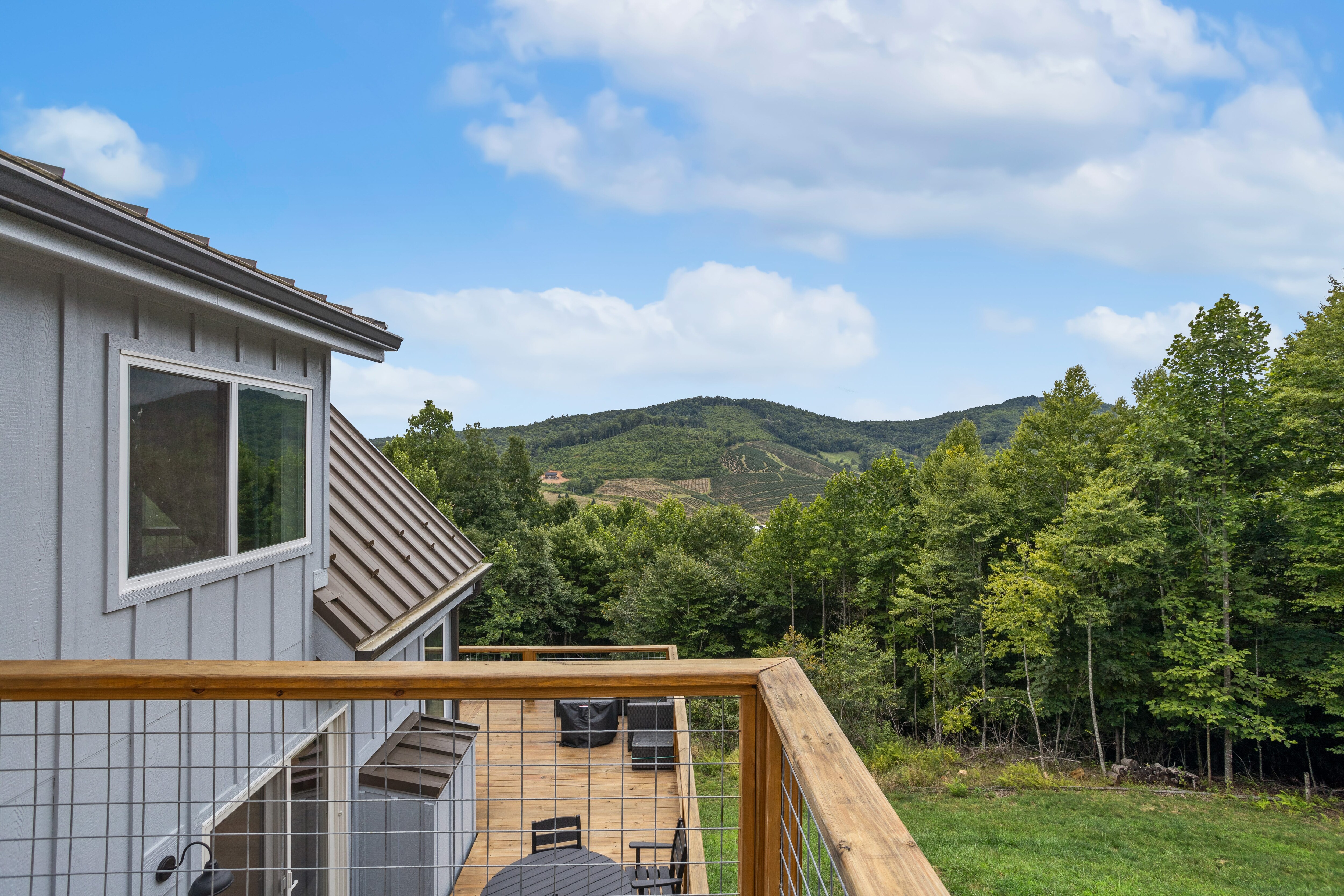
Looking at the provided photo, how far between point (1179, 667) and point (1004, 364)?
39.7 metres

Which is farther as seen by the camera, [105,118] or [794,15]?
[794,15]

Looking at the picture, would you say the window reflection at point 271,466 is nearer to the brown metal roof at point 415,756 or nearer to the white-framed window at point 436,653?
the brown metal roof at point 415,756

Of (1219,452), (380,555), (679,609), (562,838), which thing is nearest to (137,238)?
(380,555)

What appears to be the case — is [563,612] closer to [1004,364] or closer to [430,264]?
[430,264]

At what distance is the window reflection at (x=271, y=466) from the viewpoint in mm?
3562

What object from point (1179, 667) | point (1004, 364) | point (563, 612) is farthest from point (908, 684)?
point (1004, 364)

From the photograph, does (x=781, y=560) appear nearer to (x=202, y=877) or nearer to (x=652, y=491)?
(x=202, y=877)

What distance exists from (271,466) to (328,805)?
219 centimetres

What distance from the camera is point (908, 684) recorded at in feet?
78.0

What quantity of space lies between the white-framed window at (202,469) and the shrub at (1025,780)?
1756 centimetres

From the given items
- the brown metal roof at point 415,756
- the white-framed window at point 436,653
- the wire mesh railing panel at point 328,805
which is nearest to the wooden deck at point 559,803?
the wire mesh railing panel at point 328,805

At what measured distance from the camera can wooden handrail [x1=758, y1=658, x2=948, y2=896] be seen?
0.77 m

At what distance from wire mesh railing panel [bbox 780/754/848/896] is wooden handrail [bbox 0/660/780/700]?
27 cm

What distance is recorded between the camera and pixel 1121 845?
12.1 m
